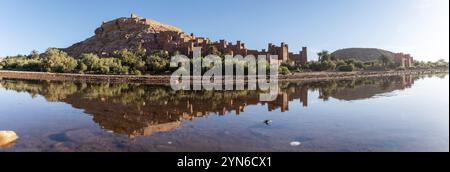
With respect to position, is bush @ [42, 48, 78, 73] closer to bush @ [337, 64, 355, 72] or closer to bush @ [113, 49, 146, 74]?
bush @ [113, 49, 146, 74]

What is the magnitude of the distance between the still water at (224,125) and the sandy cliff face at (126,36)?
65.6 m

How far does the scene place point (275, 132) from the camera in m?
13.7

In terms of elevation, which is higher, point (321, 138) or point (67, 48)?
point (67, 48)

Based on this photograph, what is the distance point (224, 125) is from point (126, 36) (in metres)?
90.9

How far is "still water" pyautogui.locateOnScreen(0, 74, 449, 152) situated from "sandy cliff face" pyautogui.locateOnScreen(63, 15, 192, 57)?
6563 cm

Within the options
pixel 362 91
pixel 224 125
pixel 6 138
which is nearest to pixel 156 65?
pixel 362 91

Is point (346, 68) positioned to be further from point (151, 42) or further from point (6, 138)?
point (6, 138)

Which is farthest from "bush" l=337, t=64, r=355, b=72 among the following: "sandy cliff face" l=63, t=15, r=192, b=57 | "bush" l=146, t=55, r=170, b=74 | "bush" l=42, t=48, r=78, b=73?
"bush" l=42, t=48, r=78, b=73

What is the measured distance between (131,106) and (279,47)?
5760 centimetres

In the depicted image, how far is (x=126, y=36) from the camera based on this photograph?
332 ft

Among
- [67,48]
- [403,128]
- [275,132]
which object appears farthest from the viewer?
[67,48]
